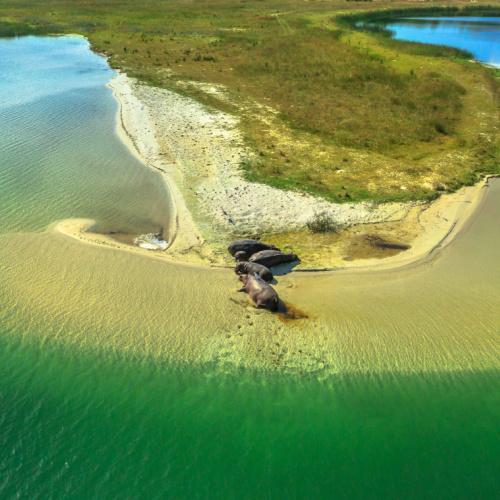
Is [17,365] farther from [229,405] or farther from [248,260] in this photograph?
[248,260]

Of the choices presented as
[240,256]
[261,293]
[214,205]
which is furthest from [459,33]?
[261,293]

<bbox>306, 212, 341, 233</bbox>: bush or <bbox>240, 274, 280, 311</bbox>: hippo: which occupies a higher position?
<bbox>306, 212, 341, 233</bbox>: bush

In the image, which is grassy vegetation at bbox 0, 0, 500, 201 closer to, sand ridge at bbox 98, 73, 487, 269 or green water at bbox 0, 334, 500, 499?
sand ridge at bbox 98, 73, 487, 269

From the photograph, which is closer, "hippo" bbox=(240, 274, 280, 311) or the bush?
"hippo" bbox=(240, 274, 280, 311)

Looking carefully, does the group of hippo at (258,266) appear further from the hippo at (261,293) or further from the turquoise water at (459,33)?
the turquoise water at (459,33)

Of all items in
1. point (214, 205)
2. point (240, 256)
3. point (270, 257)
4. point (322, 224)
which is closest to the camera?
point (270, 257)

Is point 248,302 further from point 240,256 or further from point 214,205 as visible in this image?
point 214,205

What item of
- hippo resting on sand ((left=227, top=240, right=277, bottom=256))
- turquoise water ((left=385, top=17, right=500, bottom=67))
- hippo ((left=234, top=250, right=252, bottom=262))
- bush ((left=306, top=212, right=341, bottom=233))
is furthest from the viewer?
turquoise water ((left=385, top=17, right=500, bottom=67))

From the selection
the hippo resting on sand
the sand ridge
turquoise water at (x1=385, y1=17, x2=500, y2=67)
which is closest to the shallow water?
the sand ridge
